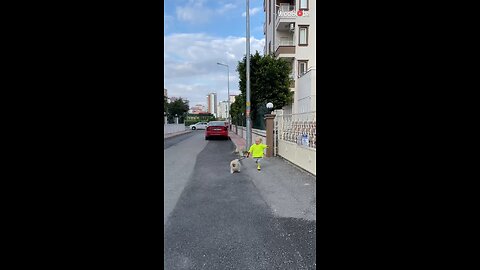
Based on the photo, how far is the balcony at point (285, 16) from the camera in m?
20.3

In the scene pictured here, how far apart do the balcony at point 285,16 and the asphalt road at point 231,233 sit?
735 inches

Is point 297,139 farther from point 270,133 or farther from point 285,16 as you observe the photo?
point 285,16

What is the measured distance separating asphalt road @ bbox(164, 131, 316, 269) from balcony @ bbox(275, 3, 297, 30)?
18.7 m

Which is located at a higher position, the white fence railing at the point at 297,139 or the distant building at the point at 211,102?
the distant building at the point at 211,102

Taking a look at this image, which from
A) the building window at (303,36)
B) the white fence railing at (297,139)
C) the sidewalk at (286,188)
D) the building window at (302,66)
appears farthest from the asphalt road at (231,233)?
the building window at (303,36)

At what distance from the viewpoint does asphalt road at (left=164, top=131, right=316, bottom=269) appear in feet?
8.14

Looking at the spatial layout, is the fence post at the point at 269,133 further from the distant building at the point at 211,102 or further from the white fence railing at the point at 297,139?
the distant building at the point at 211,102

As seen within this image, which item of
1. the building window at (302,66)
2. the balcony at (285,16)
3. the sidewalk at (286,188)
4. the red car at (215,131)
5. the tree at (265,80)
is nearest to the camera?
the sidewalk at (286,188)

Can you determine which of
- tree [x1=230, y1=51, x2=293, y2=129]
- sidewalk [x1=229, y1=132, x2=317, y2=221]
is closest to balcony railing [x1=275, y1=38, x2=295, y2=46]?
tree [x1=230, y1=51, x2=293, y2=129]

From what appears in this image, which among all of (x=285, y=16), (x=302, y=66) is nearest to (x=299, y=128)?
(x=302, y=66)

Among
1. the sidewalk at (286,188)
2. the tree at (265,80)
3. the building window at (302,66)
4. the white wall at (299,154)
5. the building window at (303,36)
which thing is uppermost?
the building window at (303,36)

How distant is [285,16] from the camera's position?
67.0 ft
